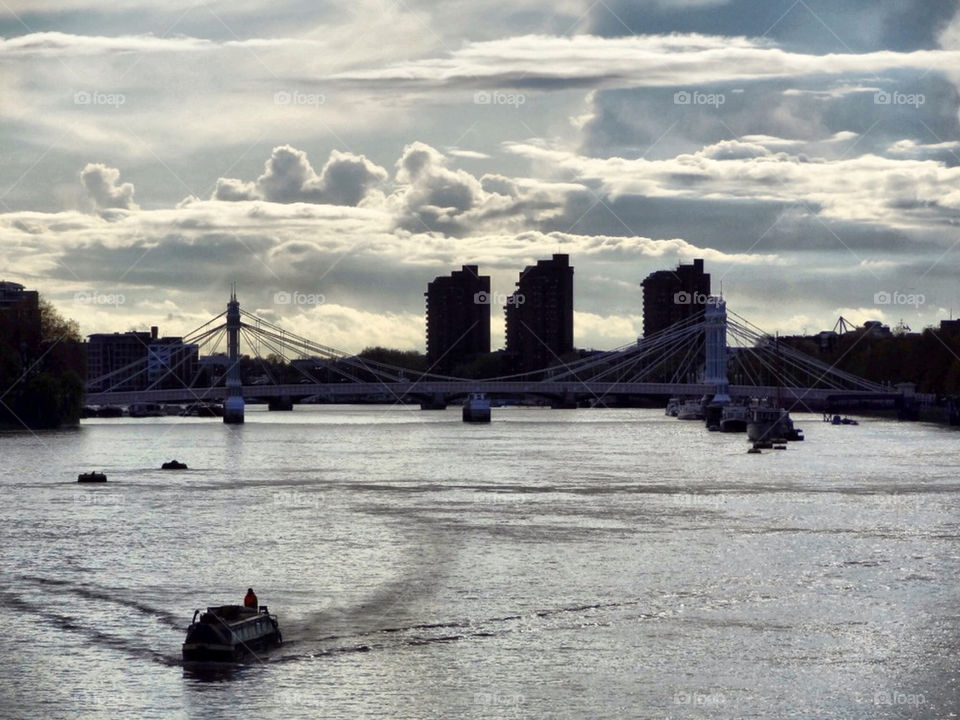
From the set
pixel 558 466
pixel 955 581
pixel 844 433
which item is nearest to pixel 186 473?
pixel 558 466

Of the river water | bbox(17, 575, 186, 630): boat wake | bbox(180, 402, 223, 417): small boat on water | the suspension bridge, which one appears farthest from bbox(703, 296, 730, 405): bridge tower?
bbox(17, 575, 186, 630): boat wake

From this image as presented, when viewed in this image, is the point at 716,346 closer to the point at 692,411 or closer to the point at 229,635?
the point at 692,411

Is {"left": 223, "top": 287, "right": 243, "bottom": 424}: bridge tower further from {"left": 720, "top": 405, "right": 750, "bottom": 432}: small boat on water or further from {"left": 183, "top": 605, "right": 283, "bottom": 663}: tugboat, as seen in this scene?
{"left": 183, "top": 605, "right": 283, "bottom": 663}: tugboat

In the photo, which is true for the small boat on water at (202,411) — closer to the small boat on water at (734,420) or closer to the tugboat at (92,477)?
the small boat on water at (734,420)

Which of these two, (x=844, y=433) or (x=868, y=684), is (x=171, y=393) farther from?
(x=868, y=684)

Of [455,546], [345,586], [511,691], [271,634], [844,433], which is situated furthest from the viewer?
[844,433]

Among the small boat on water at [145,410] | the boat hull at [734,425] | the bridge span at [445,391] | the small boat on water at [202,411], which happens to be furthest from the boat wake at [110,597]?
the small boat on water at [145,410]
